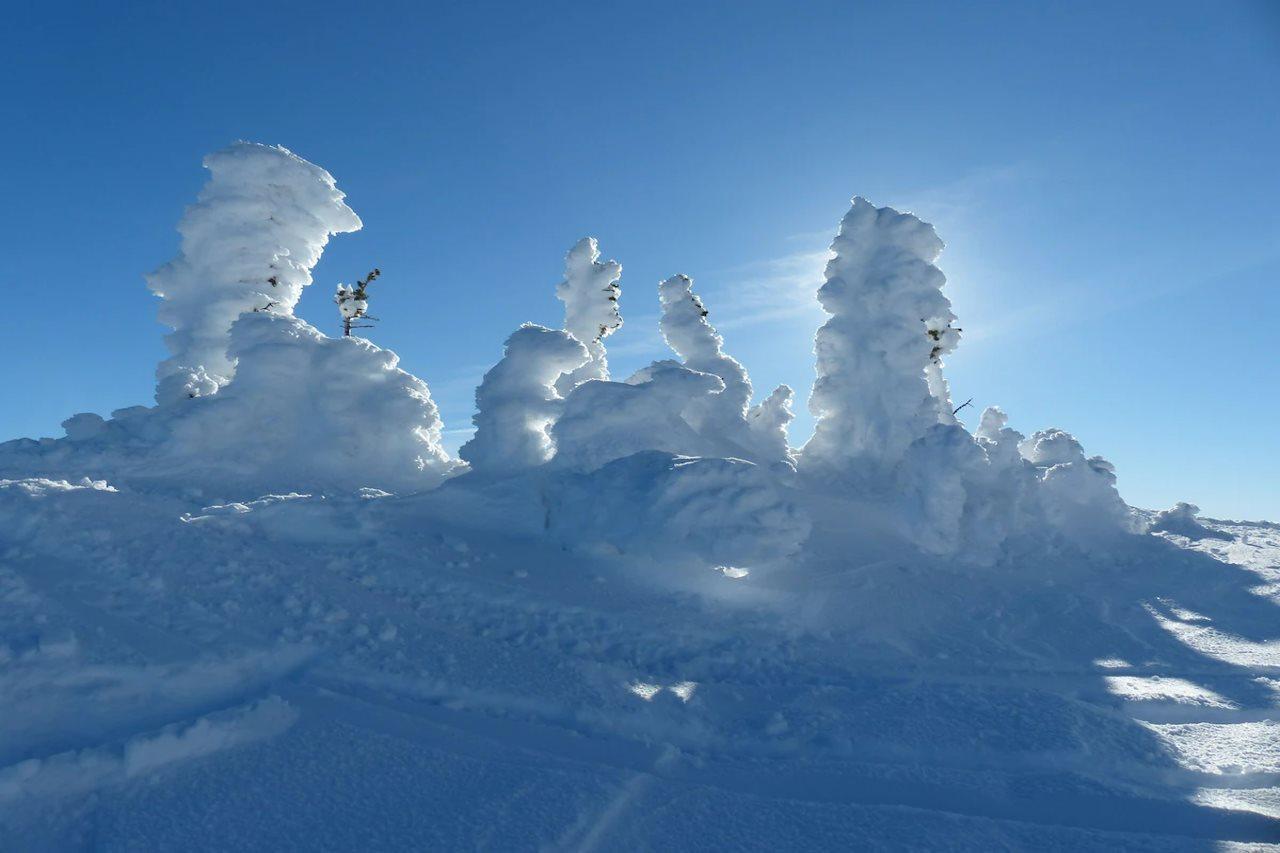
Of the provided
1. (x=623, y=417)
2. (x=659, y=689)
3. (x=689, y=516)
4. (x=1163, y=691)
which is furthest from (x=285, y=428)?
(x=1163, y=691)

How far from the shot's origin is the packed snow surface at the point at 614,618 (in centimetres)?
741

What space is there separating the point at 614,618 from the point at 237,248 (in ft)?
80.2

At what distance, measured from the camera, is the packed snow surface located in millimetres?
7406

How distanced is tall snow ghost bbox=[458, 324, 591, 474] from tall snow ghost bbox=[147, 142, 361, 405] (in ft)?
41.3

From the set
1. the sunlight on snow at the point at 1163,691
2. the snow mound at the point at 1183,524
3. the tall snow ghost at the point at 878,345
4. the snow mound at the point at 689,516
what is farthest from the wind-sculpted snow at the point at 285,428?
the snow mound at the point at 1183,524

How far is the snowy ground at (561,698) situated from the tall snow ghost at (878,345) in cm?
1014

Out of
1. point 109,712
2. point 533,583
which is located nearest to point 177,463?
point 533,583

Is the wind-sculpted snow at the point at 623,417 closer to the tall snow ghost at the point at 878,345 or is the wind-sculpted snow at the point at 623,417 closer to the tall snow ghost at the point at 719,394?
the tall snow ghost at the point at 719,394

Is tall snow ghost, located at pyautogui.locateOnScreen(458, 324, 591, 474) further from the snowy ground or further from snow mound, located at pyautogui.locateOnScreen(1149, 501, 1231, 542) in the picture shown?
snow mound, located at pyautogui.locateOnScreen(1149, 501, 1231, 542)

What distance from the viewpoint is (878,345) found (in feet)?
87.8

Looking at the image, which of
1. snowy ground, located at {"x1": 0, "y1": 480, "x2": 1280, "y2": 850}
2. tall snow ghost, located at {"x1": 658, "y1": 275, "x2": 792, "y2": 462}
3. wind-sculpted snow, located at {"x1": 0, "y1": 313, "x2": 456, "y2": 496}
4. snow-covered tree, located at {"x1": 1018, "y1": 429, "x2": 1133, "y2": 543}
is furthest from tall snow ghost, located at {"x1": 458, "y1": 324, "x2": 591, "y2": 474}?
snow-covered tree, located at {"x1": 1018, "y1": 429, "x2": 1133, "y2": 543}

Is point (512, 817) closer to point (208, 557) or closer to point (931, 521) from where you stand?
point (208, 557)

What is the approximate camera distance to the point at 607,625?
1298cm

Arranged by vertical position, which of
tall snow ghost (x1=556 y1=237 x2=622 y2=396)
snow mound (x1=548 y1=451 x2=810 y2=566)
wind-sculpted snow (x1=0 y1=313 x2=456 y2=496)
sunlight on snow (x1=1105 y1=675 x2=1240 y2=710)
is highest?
tall snow ghost (x1=556 y1=237 x2=622 y2=396)
